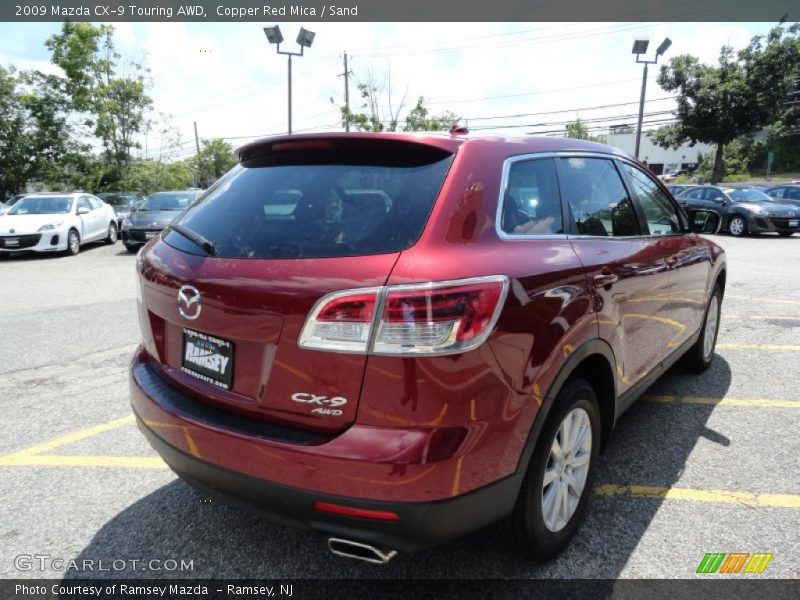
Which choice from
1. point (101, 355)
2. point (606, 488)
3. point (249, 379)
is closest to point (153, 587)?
point (249, 379)

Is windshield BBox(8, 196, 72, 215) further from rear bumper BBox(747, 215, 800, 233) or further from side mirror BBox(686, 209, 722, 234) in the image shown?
rear bumper BBox(747, 215, 800, 233)

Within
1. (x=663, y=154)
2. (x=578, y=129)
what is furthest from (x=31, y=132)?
(x=663, y=154)

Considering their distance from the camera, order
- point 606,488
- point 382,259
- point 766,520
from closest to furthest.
Result: point 382,259 → point 766,520 → point 606,488

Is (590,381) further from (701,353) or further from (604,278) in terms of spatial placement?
(701,353)

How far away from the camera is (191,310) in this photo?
2.12 metres

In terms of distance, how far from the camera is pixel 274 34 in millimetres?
24641

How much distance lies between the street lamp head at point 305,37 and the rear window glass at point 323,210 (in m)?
24.8

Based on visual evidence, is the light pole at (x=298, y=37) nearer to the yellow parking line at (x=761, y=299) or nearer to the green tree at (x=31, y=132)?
the green tree at (x=31, y=132)

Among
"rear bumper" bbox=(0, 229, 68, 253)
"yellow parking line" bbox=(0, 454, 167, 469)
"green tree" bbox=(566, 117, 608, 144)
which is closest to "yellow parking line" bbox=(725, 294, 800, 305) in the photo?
"yellow parking line" bbox=(0, 454, 167, 469)

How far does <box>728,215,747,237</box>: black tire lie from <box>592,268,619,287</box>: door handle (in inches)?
686

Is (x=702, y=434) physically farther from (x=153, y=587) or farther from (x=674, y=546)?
(x=153, y=587)

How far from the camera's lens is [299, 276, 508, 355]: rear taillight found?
1.75 metres

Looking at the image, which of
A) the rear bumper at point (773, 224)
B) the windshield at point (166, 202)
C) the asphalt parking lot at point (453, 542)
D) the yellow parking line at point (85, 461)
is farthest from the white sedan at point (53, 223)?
the rear bumper at point (773, 224)

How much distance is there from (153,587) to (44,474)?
127cm
